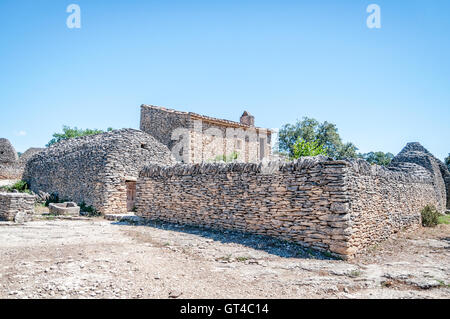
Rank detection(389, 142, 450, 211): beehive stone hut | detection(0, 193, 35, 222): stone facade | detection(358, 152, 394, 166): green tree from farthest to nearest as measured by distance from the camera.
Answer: detection(358, 152, 394, 166): green tree → detection(389, 142, 450, 211): beehive stone hut → detection(0, 193, 35, 222): stone facade

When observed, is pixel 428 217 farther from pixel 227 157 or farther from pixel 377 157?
pixel 377 157

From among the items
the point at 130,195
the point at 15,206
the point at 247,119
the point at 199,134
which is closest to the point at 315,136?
the point at 247,119

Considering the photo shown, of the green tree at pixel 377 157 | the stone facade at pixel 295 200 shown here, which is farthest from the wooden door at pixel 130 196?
the green tree at pixel 377 157

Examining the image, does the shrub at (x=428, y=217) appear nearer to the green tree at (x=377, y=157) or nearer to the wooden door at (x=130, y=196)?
the wooden door at (x=130, y=196)

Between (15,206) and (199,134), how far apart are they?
465 inches

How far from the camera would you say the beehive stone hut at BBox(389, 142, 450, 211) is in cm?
1550

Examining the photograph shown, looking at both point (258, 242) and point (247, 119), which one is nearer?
point (258, 242)

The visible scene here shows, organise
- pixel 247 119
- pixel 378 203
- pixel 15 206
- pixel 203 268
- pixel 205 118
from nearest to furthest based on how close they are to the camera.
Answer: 1. pixel 203 268
2. pixel 378 203
3. pixel 15 206
4. pixel 205 118
5. pixel 247 119

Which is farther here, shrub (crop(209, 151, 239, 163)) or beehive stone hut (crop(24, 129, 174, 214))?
shrub (crop(209, 151, 239, 163))

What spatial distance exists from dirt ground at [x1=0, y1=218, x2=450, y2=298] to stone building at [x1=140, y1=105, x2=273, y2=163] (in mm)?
11632

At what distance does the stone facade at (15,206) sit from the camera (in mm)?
9922

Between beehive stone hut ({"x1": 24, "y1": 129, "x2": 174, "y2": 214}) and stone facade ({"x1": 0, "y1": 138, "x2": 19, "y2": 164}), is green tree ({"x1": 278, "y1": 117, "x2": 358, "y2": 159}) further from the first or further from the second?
stone facade ({"x1": 0, "y1": 138, "x2": 19, "y2": 164})

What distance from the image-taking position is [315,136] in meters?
32.2

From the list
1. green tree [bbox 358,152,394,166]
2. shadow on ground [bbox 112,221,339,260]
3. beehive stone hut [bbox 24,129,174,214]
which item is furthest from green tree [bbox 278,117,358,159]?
shadow on ground [bbox 112,221,339,260]
